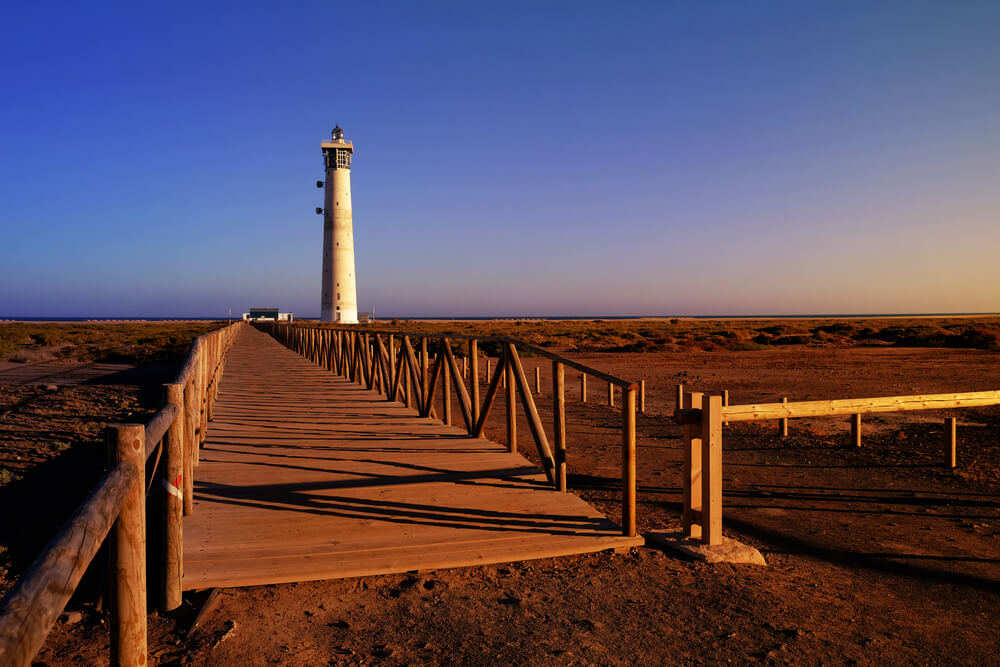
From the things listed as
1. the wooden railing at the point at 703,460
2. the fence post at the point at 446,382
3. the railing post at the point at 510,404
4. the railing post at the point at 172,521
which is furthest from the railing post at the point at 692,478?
the fence post at the point at 446,382

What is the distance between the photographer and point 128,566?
2.30 meters

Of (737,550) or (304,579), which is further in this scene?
(737,550)

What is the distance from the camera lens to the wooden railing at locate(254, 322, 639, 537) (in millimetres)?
4664

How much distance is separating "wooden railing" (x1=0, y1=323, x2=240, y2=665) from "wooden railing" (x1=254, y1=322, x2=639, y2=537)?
269 cm

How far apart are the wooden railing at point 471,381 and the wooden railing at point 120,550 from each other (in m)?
2.69

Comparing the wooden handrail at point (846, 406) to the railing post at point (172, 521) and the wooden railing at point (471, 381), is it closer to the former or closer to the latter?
the wooden railing at point (471, 381)

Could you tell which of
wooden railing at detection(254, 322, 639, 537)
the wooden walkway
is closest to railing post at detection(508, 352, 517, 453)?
wooden railing at detection(254, 322, 639, 537)

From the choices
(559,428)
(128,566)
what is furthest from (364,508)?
(128,566)

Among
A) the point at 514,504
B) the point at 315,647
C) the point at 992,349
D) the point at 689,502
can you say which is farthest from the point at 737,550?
the point at 992,349

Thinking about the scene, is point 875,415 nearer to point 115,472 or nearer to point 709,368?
point 709,368

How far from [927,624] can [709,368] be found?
20943mm

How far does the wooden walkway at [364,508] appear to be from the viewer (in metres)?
4.15

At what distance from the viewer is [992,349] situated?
3067 centimetres

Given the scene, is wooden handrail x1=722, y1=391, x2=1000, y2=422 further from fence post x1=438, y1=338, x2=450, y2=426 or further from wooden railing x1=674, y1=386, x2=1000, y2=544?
fence post x1=438, y1=338, x2=450, y2=426
